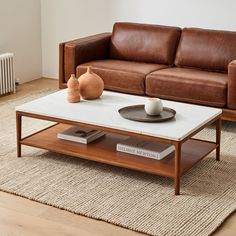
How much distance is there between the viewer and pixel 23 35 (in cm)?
646

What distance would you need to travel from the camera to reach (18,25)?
250 inches

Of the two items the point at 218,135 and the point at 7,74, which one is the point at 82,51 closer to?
the point at 7,74

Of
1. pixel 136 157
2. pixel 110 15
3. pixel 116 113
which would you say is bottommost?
pixel 136 157

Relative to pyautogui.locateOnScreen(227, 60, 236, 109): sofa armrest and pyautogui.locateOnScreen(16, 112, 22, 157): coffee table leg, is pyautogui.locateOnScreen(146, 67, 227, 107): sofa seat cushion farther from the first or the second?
pyautogui.locateOnScreen(16, 112, 22, 157): coffee table leg

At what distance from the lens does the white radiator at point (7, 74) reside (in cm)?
597

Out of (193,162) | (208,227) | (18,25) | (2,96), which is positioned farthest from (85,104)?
(18,25)

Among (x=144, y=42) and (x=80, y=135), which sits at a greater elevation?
(x=144, y=42)

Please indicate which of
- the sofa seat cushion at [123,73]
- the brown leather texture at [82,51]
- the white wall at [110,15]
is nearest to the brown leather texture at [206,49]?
the sofa seat cushion at [123,73]

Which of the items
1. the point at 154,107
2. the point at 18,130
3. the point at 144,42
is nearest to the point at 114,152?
the point at 154,107

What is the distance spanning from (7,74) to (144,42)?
56.9 inches

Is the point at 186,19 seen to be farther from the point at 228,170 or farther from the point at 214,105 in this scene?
the point at 228,170

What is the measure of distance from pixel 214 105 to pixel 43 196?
180 cm

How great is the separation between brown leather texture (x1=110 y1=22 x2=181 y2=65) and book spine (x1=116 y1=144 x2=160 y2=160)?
1.69m

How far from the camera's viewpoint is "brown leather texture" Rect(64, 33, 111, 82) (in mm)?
5457
